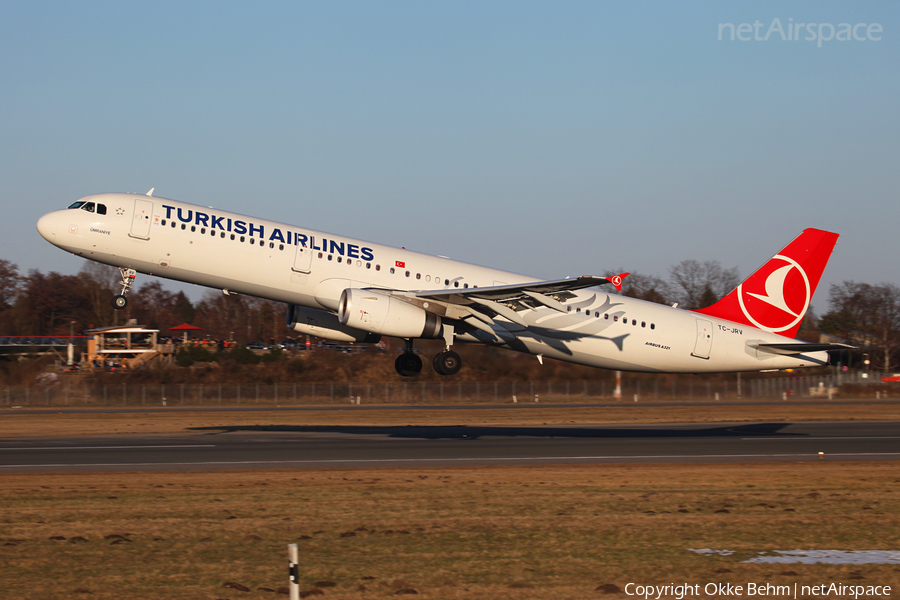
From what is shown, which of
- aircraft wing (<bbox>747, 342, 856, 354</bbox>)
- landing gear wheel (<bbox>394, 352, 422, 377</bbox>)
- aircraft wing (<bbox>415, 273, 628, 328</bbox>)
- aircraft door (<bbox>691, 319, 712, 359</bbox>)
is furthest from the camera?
aircraft door (<bbox>691, 319, 712, 359</bbox>)

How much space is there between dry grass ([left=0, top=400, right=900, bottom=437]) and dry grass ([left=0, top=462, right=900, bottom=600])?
19.2 meters

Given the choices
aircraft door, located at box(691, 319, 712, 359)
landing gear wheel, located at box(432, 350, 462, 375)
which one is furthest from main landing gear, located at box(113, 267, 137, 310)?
aircraft door, located at box(691, 319, 712, 359)

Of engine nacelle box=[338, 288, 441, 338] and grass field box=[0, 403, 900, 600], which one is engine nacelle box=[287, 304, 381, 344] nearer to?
engine nacelle box=[338, 288, 441, 338]

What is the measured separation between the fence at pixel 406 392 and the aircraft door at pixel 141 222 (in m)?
32.2

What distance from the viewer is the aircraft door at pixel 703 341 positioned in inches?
1251

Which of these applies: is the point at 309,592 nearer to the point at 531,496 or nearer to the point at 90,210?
the point at 531,496

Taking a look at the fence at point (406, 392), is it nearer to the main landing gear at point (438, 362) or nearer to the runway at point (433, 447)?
the runway at point (433, 447)

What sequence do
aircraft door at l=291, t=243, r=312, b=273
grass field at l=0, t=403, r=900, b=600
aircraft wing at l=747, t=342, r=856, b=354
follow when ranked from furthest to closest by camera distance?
aircraft wing at l=747, t=342, r=856, b=354
aircraft door at l=291, t=243, r=312, b=273
grass field at l=0, t=403, r=900, b=600

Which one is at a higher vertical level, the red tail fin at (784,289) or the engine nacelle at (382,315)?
the red tail fin at (784,289)

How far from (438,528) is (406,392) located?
4397cm

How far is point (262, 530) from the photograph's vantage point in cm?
1509

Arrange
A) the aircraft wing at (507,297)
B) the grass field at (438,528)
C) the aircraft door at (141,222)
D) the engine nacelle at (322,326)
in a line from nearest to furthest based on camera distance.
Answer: the grass field at (438,528) → the aircraft wing at (507,297) → the aircraft door at (141,222) → the engine nacelle at (322,326)

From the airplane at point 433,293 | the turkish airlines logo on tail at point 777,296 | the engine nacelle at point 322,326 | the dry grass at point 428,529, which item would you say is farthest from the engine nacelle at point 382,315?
the turkish airlines logo on tail at point 777,296

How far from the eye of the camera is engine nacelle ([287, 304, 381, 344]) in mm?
30156
